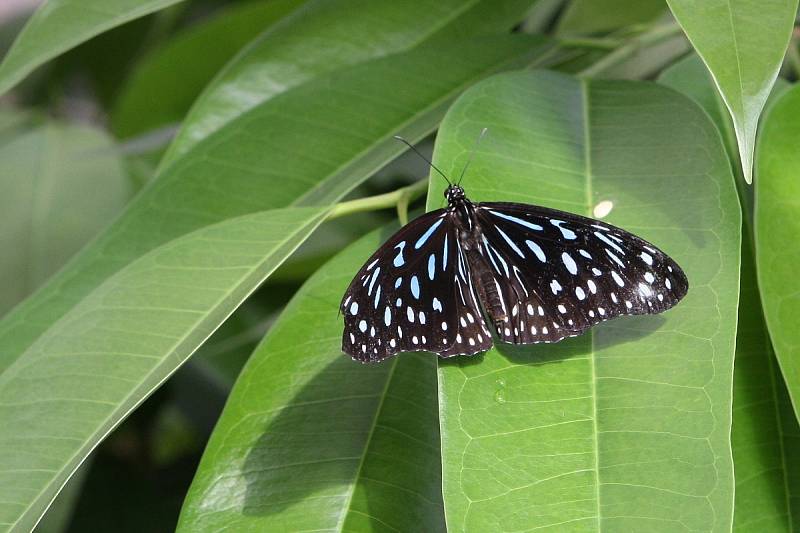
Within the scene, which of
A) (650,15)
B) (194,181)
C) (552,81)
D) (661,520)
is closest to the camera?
(661,520)

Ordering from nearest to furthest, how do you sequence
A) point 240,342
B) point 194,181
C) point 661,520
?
point 661,520
point 194,181
point 240,342

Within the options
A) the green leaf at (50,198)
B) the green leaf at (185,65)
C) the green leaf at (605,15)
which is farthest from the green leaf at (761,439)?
the green leaf at (50,198)

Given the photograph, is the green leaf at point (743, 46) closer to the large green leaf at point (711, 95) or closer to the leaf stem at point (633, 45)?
the large green leaf at point (711, 95)

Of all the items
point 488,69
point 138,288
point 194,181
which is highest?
point 488,69

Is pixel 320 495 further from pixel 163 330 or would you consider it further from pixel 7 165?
pixel 7 165

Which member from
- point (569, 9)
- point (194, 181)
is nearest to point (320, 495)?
point (194, 181)

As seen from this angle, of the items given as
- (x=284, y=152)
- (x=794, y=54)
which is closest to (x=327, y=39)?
(x=284, y=152)

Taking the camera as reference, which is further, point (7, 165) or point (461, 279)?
point (7, 165)

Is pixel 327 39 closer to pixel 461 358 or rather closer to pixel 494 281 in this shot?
pixel 494 281
